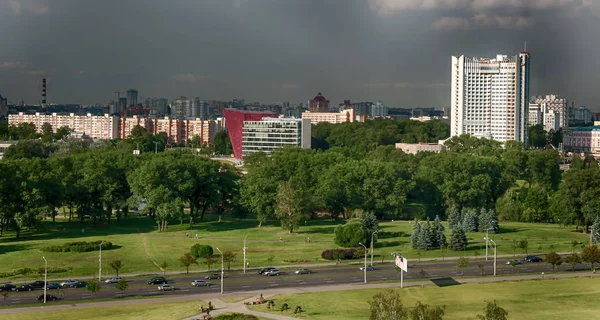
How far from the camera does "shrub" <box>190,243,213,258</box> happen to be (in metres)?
58.9

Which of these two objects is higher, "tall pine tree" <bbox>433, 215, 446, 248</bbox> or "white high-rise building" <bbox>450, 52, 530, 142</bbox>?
"white high-rise building" <bbox>450, 52, 530, 142</bbox>

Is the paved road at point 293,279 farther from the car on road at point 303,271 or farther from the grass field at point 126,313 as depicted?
the grass field at point 126,313

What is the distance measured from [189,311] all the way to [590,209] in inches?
1611

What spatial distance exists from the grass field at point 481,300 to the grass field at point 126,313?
4.02m

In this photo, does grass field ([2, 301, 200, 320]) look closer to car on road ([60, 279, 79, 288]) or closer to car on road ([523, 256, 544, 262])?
car on road ([60, 279, 79, 288])

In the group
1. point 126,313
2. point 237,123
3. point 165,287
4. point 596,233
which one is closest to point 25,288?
point 165,287

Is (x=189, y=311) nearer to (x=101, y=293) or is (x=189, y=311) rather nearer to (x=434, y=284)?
(x=101, y=293)

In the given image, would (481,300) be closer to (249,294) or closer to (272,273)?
(249,294)

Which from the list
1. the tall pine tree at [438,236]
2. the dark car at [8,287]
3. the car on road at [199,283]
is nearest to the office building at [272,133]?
the tall pine tree at [438,236]

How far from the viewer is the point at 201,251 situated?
5909cm

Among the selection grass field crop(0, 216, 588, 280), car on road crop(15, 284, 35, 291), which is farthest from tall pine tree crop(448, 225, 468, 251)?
car on road crop(15, 284, 35, 291)

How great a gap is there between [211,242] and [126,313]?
75.1 feet

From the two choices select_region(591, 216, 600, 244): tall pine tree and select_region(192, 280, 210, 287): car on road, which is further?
select_region(591, 216, 600, 244): tall pine tree

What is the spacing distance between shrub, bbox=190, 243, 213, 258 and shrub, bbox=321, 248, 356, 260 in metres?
8.48
